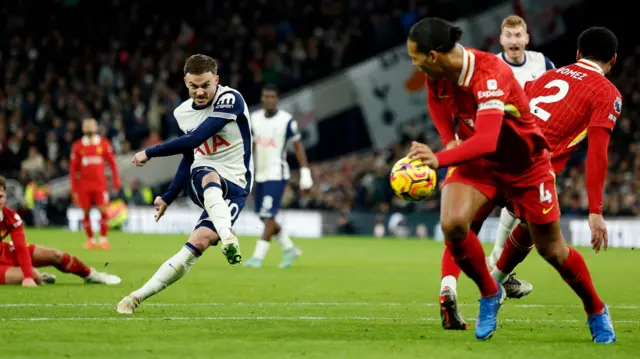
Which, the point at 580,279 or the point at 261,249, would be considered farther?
the point at 261,249

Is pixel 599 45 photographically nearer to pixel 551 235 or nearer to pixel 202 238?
pixel 551 235

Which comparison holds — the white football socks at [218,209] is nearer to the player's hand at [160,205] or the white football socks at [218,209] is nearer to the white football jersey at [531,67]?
the player's hand at [160,205]

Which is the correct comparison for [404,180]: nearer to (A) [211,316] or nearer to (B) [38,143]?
(A) [211,316]

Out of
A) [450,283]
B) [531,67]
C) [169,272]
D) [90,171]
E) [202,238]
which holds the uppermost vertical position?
[531,67]

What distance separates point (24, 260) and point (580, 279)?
622 centimetres

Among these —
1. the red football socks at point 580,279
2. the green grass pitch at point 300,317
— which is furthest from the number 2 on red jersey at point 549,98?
the green grass pitch at point 300,317

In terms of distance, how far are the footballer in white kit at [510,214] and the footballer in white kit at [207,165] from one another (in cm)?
165

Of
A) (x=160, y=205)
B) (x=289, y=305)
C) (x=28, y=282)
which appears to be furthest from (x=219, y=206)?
(x=28, y=282)

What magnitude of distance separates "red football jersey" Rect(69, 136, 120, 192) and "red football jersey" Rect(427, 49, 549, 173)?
46.0 ft

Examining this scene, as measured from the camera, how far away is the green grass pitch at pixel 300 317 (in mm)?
6672

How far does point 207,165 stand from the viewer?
903 cm

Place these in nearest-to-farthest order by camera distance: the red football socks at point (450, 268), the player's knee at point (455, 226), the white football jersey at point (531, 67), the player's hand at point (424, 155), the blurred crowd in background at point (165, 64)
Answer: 1. the player's hand at point (424, 155)
2. the player's knee at point (455, 226)
3. the red football socks at point (450, 268)
4. the white football jersey at point (531, 67)
5. the blurred crowd in background at point (165, 64)

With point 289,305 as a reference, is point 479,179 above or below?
above

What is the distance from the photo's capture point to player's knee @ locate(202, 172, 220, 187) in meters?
8.77
